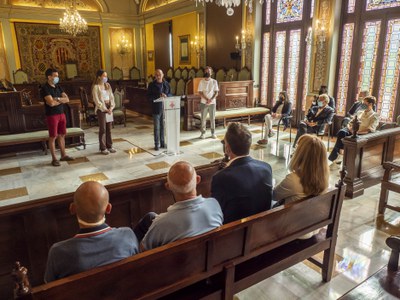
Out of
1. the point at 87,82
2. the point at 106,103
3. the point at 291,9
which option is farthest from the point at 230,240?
the point at 87,82

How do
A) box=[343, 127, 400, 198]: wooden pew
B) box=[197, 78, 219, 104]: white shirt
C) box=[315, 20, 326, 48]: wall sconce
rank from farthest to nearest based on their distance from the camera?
box=[315, 20, 326, 48]: wall sconce, box=[197, 78, 219, 104]: white shirt, box=[343, 127, 400, 198]: wooden pew

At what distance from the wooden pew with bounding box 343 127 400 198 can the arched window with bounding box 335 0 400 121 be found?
92.7 inches

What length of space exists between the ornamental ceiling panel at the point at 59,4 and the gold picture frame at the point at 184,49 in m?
4.29

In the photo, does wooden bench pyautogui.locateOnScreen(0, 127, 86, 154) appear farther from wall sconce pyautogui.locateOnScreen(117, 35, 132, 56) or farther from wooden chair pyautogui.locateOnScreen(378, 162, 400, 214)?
wall sconce pyautogui.locateOnScreen(117, 35, 132, 56)

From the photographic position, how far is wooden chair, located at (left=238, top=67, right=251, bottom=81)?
29.7 ft

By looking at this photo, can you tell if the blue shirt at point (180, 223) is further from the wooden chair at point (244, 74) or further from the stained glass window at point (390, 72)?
the wooden chair at point (244, 74)

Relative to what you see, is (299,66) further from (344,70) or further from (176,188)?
(176,188)

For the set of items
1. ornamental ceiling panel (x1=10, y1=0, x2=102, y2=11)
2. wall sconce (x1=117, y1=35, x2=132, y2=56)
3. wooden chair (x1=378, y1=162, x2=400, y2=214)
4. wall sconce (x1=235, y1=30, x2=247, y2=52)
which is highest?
ornamental ceiling panel (x1=10, y1=0, x2=102, y2=11)

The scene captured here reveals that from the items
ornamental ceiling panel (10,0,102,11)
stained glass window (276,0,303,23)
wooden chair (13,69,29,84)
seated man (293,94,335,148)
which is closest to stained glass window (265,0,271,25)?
stained glass window (276,0,303,23)

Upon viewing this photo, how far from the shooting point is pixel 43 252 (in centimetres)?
206

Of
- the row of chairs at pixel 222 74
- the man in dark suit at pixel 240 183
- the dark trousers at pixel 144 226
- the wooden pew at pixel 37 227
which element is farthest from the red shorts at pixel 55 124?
the row of chairs at pixel 222 74

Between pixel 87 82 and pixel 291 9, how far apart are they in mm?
7595

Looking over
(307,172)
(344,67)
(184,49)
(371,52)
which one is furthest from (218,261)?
(184,49)

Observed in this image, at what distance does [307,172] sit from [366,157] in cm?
237
